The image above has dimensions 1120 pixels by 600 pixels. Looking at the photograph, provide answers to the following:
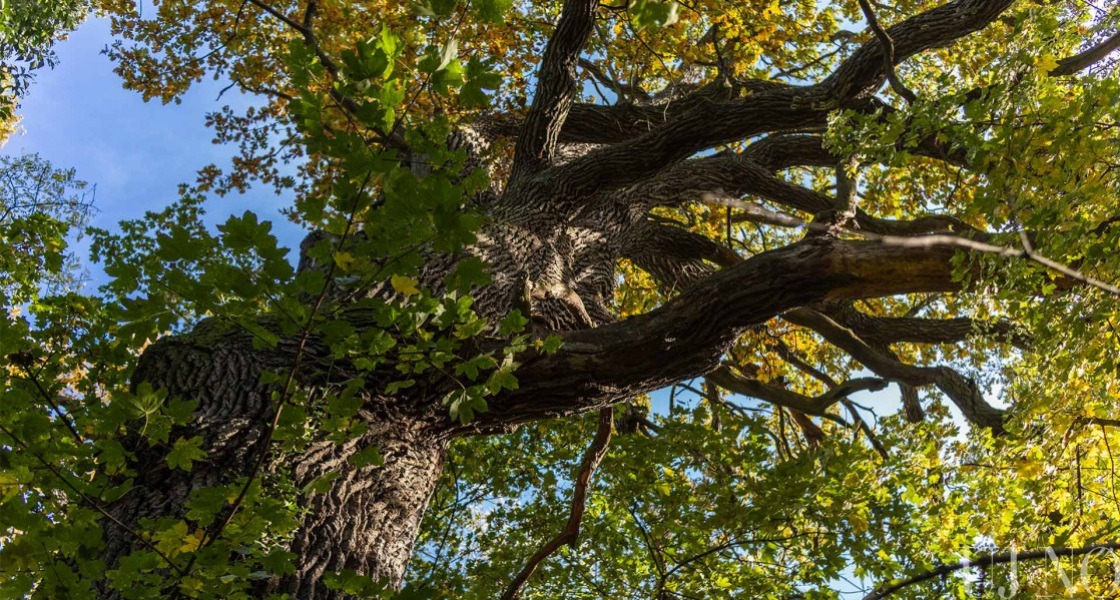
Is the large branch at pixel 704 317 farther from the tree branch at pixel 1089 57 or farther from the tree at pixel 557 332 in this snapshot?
the tree branch at pixel 1089 57

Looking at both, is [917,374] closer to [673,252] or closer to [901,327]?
[901,327]

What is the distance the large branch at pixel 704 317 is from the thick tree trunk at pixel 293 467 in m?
0.57

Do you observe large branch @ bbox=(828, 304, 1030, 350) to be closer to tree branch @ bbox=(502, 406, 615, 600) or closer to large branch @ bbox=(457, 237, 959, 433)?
large branch @ bbox=(457, 237, 959, 433)

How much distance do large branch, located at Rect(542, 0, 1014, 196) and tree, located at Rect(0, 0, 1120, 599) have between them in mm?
27

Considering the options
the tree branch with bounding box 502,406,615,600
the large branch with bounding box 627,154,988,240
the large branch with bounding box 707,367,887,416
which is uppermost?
the large branch with bounding box 627,154,988,240

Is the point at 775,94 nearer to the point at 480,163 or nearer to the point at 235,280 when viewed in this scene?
the point at 480,163

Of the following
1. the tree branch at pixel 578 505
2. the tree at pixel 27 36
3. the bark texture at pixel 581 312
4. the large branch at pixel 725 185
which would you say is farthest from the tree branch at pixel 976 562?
the tree at pixel 27 36

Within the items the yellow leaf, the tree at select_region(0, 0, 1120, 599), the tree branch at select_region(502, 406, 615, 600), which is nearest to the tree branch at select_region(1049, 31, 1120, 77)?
the tree at select_region(0, 0, 1120, 599)

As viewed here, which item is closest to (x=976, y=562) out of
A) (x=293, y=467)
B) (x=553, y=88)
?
(x=293, y=467)

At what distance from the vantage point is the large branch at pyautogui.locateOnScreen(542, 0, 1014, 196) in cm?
580

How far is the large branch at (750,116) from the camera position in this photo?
5797 millimetres

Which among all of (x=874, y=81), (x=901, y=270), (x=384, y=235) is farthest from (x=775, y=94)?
(x=384, y=235)

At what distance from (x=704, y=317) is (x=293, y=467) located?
2.38 m

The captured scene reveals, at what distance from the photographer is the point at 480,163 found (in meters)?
7.27
